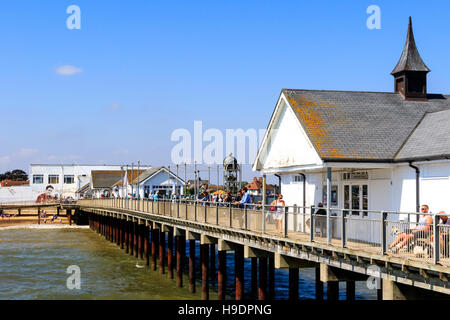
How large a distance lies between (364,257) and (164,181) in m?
65.5

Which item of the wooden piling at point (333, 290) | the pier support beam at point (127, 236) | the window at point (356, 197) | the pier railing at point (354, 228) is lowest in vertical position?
the pier support beam at point (127, 236)

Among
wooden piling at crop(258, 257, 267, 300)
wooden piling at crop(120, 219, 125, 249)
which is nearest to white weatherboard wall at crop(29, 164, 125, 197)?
wooden piling at crop(120, 219, 125, 249)

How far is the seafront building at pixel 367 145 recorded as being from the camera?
18.0 metres

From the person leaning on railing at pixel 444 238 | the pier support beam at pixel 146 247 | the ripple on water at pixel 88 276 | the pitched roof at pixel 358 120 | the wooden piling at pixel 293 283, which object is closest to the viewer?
the person leaning on railing at pixel 444 238

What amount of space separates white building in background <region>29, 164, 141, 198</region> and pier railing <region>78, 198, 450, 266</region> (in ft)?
334

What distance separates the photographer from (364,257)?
14.0 meters

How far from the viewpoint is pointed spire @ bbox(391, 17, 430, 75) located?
2550 cm

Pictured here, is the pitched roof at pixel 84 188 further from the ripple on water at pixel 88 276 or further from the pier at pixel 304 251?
the pier at pixel 304 251

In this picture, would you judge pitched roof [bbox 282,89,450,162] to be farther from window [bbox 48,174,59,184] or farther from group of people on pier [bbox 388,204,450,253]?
window [bbox 48,174,59,184]

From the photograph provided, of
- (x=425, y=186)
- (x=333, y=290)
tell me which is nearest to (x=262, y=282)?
(x=333, y=290)

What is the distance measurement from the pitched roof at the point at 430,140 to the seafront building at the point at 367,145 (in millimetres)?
47

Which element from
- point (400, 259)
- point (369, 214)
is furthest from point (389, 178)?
point (400, 259)

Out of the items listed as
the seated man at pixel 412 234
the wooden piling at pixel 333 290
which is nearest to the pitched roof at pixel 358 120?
the wooden piling at pixel 333 290
